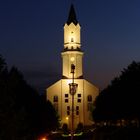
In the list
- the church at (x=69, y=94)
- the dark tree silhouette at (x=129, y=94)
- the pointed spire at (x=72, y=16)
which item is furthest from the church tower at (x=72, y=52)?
the dark tree silhouette at (x=129, y=94)

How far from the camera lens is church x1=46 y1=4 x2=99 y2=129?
546 ft

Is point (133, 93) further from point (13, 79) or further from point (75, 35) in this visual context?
point (75, 35)

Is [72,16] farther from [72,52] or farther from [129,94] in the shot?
[129,94]

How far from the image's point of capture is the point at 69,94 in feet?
554

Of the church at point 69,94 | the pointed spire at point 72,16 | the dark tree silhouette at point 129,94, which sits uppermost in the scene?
the pointed spire at point 72,16

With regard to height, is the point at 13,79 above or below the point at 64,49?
below

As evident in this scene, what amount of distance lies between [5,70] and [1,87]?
185cm

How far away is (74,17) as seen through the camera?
186 metres

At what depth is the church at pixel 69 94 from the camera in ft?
546

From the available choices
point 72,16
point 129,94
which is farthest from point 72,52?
point 129,94

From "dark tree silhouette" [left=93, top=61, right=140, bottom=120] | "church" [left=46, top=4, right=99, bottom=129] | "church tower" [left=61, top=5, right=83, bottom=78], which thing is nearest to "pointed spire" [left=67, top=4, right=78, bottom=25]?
"church tower" [left=61, top=5, right=83, bottom=78]

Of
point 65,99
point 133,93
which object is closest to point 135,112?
point 133,93

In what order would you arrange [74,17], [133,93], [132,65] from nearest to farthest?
[133,93]
[132,65]
[74,17]

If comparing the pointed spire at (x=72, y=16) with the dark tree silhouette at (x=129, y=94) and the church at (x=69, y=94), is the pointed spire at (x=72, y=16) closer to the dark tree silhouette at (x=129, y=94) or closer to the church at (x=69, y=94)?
the church at (x=69, y=94)
